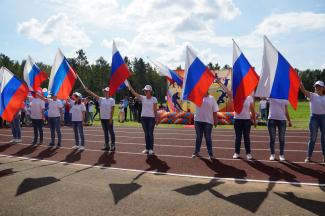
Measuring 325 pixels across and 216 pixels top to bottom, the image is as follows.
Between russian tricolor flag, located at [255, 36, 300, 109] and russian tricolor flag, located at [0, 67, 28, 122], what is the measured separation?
680 cm

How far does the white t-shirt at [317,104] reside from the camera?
852 centimetres

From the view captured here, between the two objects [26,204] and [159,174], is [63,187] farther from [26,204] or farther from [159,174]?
[159,174]

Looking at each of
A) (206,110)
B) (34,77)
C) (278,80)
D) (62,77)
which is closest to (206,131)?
(206,110)

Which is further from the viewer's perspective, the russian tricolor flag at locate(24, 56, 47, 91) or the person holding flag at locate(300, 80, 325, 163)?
the russian tricolor flag at locate(24, 56, 47, 91)

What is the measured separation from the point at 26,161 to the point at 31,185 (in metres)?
3.05

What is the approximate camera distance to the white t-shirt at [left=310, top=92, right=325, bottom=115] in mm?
8516

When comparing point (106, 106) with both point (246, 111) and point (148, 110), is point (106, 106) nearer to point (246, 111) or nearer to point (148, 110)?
point (148, 110)

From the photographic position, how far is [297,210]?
205 inches

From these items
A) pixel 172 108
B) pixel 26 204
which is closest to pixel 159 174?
pixel 26 204

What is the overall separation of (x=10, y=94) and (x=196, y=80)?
18.0 ft

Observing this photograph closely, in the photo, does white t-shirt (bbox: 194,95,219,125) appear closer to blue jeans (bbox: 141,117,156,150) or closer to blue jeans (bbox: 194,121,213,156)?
blue jeans (bbox: 194,121,213,156)

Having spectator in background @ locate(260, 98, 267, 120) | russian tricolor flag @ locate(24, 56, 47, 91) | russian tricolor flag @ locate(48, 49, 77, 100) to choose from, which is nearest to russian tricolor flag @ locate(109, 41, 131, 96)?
russian tricolor flag @ locate(48, 49, 77, 100)

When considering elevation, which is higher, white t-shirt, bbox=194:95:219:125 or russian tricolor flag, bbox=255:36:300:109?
russian tricolor flag, bbox=255:36:300:109

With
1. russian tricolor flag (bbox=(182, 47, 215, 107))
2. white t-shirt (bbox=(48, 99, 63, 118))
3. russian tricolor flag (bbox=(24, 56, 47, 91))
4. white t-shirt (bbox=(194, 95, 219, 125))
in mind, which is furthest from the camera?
white t-shirt (bbox=(48, 99, 63, 118))
